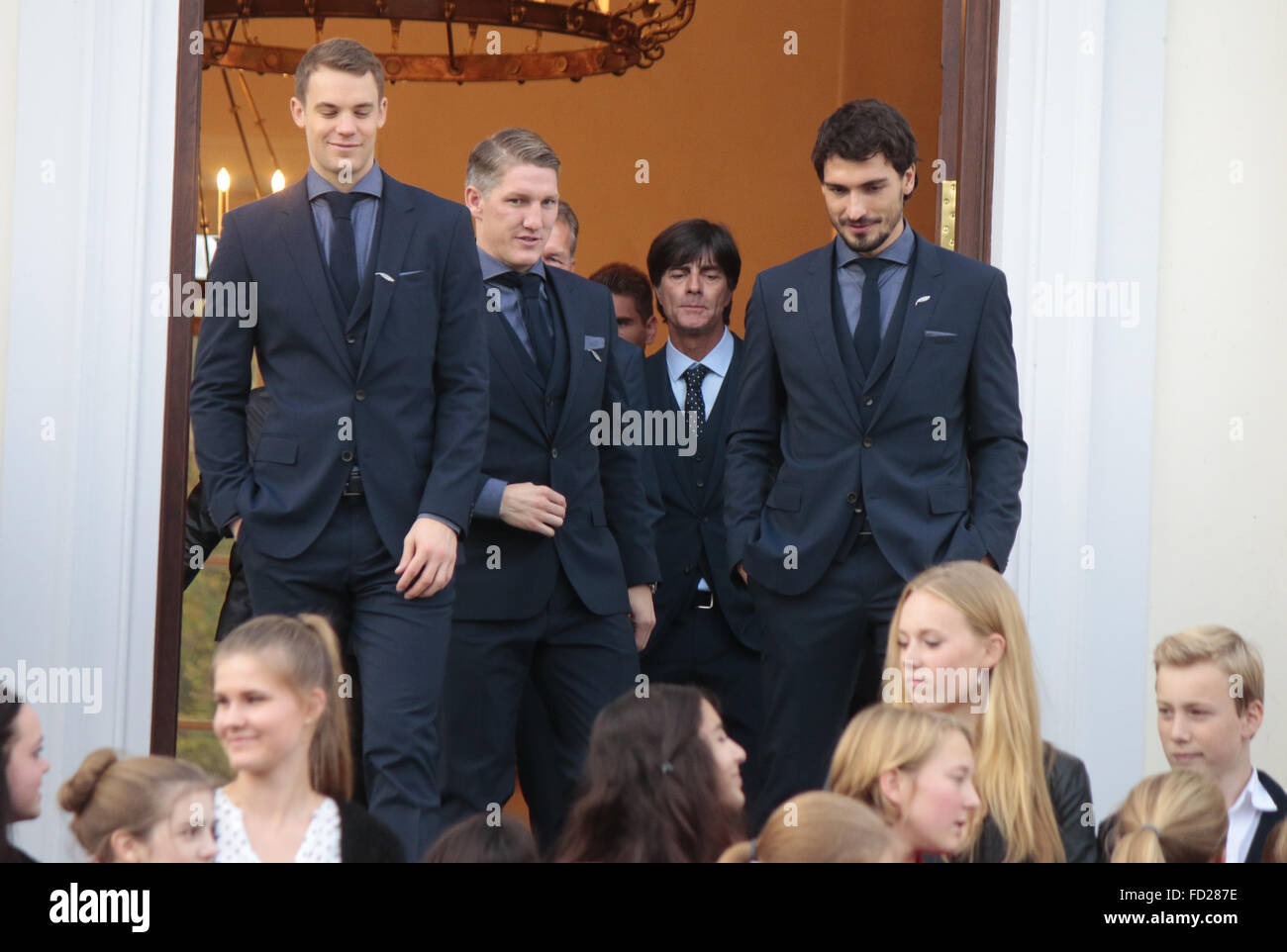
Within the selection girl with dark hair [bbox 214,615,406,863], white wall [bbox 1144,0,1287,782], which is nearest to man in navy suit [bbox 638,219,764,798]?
white wall [bbox 1144,0,1287,782]

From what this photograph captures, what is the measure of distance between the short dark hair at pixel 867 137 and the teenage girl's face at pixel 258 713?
1.60 meters

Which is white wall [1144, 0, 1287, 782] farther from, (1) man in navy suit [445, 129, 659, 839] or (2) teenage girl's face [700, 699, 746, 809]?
(2) teenage girl's face [700, 699, 746, 809]

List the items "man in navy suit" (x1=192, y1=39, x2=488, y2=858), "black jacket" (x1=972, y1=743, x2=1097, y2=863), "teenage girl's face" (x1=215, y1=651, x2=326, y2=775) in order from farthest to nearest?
"man in navy suit" (x1=192, y1=39, x2=488, y2=858), "black jacket" (x1=972, y1=743, x2=1097, y2=863), "teenage girl's face" (x1=215, y1=651, x2=326, y2=775)

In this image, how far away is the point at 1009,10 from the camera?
429 cm

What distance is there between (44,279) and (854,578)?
1910mm

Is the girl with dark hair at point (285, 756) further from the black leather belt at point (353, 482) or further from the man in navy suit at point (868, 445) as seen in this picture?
the man in navy suit at point (868, 445)

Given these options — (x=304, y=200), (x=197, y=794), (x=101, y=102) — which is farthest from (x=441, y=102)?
(x=197, y=794)

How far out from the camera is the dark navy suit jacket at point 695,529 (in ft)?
14.9

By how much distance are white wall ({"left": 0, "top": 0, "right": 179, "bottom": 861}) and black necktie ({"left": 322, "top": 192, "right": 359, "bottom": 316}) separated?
700 mm

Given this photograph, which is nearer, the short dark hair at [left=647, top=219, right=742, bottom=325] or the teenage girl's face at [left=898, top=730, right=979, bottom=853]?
the teenage girl's face at [left=898, top=730, right=979, bottom=853]

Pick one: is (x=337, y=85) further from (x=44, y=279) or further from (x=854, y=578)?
(x=854, y=578)

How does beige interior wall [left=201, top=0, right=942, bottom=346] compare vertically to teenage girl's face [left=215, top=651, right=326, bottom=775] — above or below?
above

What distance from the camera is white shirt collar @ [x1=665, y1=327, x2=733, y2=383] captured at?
4711mm

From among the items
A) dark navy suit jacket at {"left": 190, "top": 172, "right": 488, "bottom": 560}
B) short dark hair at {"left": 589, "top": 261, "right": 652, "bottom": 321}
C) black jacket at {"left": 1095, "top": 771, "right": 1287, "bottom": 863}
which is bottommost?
black jacket at {"left": 1095, "top": 771, "right": 1287, "bottom": 863}
